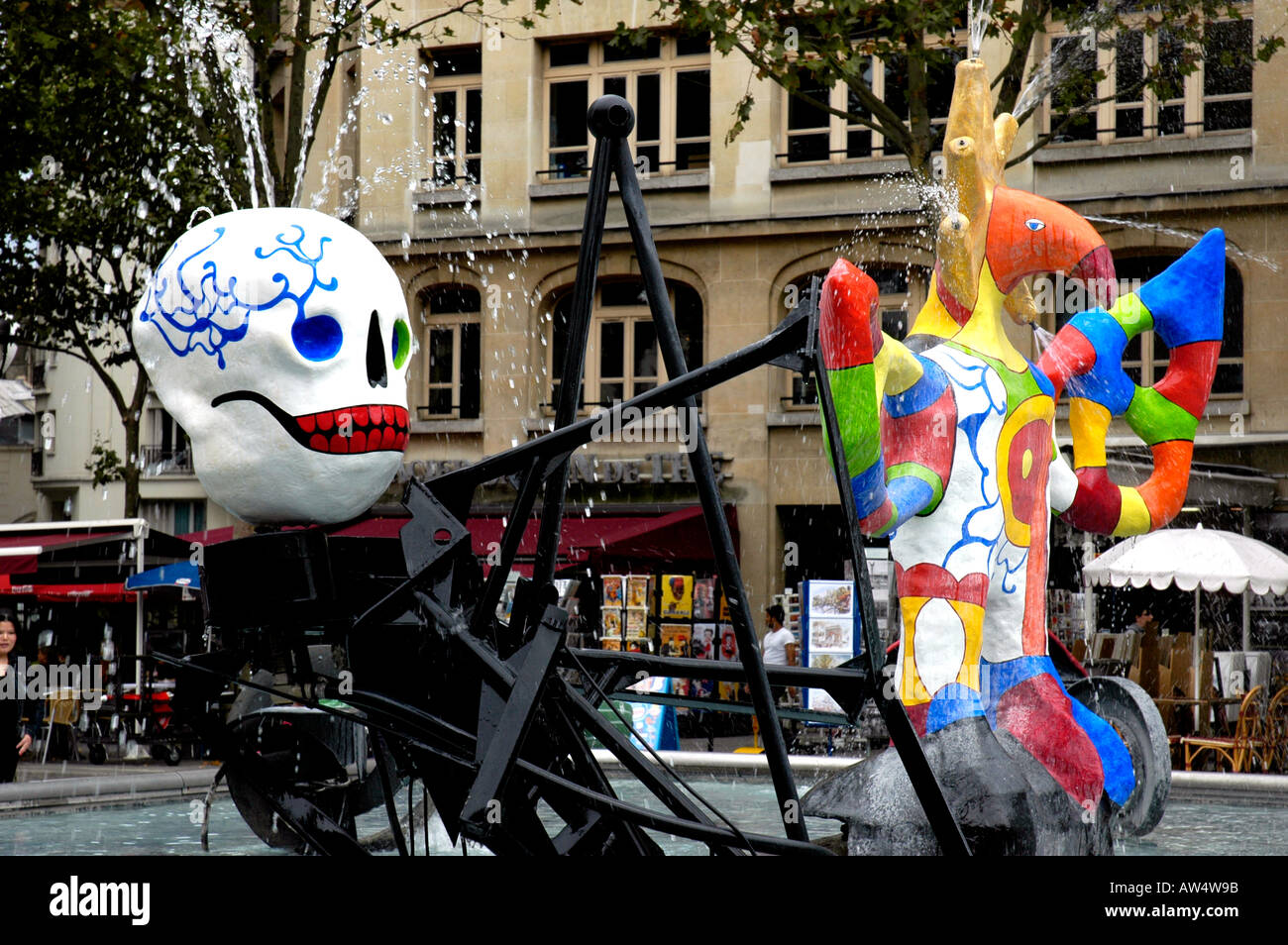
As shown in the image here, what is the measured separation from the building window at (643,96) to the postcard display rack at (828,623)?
987cm

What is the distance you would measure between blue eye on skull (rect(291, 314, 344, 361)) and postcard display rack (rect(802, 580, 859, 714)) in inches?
351

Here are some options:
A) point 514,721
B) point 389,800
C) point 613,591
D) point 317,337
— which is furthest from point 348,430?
point 613,591

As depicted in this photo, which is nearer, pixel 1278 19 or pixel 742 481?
pixel 1278 19

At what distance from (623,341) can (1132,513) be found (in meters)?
15.2

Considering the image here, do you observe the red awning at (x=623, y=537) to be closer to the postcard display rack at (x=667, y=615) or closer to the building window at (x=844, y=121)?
the postcard display rack at (x=667, y=615)

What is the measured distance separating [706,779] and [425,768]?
18.6ft

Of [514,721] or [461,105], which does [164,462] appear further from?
[514,721]

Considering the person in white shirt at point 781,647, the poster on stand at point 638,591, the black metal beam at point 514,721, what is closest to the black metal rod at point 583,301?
the black metal beam at point 514,721

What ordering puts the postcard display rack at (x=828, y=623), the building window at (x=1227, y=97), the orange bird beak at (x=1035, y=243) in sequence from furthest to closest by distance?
1. the building window at (x=1227, y=97)
2. the postcard display rack at (x=828, y=623)
3. the orange bird beak at (x=1035, y=243)

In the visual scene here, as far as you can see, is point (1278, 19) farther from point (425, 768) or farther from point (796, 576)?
point (425, 768)

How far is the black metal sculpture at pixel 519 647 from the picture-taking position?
143 inches

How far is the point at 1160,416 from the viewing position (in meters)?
6.96

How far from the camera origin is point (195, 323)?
4.61 meters
